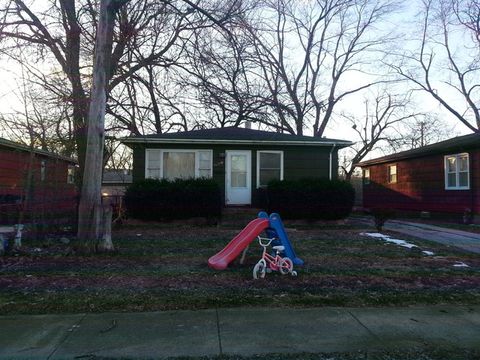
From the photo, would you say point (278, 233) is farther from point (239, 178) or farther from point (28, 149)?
point (239, 178)

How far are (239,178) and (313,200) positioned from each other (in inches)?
140

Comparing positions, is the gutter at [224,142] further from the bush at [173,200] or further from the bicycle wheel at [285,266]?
the bicycle wheel at [285,266]

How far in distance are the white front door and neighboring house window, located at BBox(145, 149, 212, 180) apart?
32.7 inches

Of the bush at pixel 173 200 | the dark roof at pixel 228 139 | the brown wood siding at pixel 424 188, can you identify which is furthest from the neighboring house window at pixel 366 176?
the bush at pixel 173 200

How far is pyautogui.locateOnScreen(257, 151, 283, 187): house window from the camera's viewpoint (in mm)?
17094

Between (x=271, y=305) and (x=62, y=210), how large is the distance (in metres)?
7.57

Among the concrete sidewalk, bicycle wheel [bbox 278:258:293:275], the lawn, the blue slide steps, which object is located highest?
the blue slide steps

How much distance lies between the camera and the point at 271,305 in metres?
5.67

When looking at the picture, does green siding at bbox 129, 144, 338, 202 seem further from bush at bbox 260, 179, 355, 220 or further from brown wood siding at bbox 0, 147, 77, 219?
brown wood siding at bbox 0, 147, 77, 219

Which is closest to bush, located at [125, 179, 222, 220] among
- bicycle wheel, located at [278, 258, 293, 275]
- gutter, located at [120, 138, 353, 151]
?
gutter, located at [120, 138, 353, 151]

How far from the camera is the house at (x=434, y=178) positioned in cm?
1641

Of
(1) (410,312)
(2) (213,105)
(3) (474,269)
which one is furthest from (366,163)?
(1) (410,312)

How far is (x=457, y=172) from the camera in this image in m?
17.5

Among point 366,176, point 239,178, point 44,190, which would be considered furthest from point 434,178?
point 44,190
